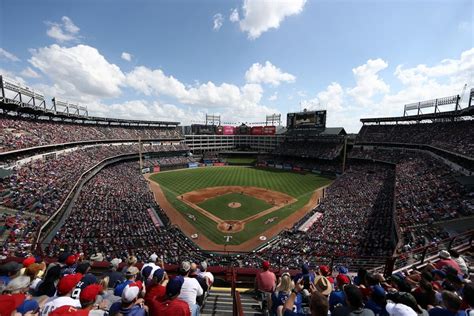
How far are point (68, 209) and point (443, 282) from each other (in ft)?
96.9

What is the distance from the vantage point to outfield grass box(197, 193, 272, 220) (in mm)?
28344

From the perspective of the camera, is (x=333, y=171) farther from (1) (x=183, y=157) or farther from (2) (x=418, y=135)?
(1) (x=183, y=157)

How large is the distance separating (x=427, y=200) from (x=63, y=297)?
28.9 meters

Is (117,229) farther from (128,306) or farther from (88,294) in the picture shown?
(128,306)

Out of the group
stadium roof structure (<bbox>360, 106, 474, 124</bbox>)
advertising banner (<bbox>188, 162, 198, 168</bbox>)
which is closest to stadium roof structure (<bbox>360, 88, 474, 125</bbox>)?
stadium roof structure (<bbox>360, 106, 474, 124</bbox>)

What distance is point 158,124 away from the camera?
7644cm

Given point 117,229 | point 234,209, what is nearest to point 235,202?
point 234,209

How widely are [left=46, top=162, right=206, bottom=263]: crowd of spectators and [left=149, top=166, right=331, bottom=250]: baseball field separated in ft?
9.11

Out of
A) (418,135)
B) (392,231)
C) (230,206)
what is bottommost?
(230,206)

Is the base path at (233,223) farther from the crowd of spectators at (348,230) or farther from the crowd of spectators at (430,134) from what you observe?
the crowd of spectators at (430,134)

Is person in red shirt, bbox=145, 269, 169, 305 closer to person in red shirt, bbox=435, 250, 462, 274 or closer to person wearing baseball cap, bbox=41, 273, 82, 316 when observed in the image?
person wearing baseball cap, bbox=41, 273, 82, 316

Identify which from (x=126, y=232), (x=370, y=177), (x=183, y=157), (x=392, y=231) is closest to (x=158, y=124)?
(x=183, y=157)

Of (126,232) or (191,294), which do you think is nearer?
(191,294)

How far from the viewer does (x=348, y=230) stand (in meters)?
21.5
